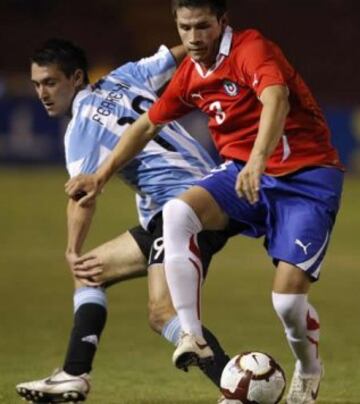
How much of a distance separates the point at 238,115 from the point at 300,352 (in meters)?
1.14

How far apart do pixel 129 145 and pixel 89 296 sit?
0.83 meters

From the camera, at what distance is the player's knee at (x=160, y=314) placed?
6.68 meters

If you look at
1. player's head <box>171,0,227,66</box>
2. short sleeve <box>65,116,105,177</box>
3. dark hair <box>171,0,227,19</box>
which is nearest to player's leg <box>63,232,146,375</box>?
short sleeve <box>65,116,105,177</box>

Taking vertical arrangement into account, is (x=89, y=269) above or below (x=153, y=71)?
below

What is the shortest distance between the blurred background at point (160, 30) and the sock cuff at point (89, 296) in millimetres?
19024

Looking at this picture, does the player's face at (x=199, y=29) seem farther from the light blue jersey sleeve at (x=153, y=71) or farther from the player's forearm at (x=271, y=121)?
the light blue jersey sleeve at (x=153, y=71)

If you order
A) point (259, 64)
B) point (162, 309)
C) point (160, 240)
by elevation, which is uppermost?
point (259, 64)

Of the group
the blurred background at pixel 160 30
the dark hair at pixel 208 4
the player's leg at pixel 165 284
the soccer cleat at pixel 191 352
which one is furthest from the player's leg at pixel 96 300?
the blurred background at pixel 160 30

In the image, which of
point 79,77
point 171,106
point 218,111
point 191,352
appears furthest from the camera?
point 79,77

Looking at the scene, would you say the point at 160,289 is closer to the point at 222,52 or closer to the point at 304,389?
the point at 304,389

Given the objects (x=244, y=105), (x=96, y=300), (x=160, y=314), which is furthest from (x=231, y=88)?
(x=96, y=300)

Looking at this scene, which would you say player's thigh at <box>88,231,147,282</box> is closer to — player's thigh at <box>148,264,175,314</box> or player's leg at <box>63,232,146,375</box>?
player's leg at <box>63,232,146,375</box>

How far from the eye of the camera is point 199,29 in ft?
20.3

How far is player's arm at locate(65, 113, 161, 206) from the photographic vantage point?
642 centimetres
